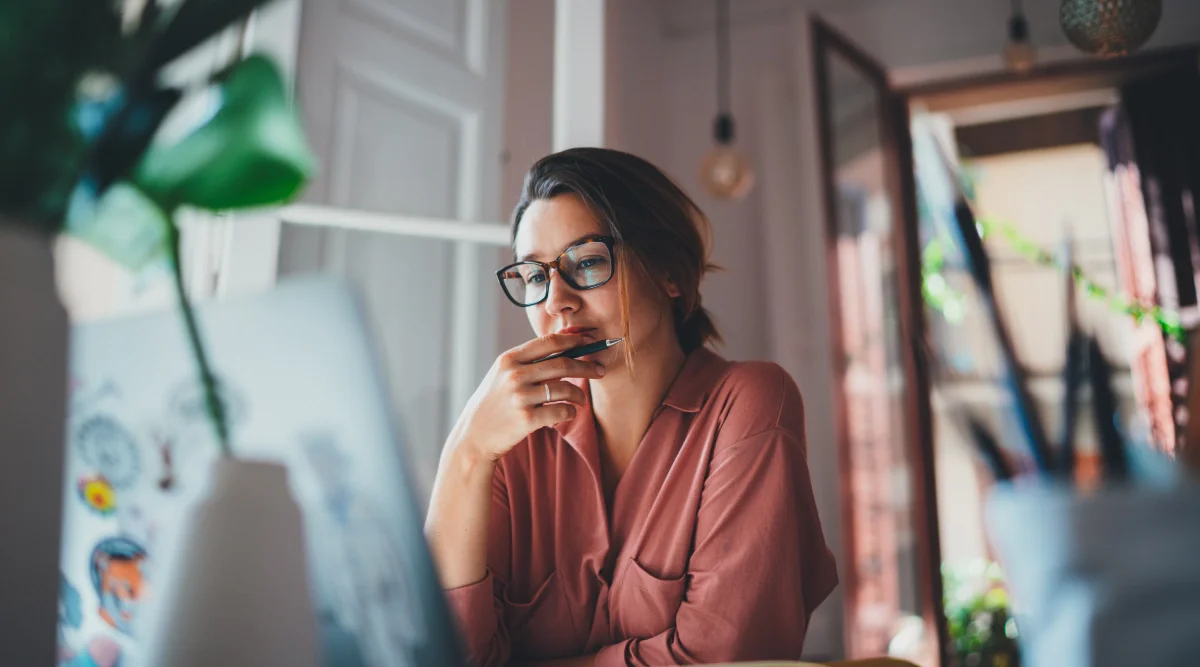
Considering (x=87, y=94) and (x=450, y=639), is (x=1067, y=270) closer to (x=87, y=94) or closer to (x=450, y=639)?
(x=450, y=639)

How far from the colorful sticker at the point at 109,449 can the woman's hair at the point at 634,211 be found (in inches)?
23.3

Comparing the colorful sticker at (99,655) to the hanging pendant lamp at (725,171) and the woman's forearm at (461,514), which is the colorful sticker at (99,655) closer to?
the woman's forearm at (461,514)

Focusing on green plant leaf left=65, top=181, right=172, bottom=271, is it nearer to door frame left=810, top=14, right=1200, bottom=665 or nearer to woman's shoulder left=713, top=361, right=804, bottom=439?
woman's shoulder left=713, top=361, right=804, bottom=439

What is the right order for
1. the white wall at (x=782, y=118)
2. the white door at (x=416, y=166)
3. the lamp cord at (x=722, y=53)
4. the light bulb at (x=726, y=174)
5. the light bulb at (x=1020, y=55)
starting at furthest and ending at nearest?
the lamp cord at (x=722, y=53) → the white wall at (x=782, y=118) → the light bulb at (x=726, y=174) → the light bulb at (x=1020, y=55) → the white door at (x=416, y=166)

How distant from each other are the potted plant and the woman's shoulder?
1.95 ft

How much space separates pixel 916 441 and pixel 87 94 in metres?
2.76

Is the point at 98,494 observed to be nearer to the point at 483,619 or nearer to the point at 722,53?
the point at 483,619

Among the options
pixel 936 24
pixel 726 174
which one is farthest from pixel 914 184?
pixel 726 174

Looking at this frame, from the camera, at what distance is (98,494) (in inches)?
16.1

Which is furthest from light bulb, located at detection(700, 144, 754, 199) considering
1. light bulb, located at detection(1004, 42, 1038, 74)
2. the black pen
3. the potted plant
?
the potted plant

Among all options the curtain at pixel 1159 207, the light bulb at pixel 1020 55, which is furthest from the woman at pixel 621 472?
the curtain at pixel 1159 207

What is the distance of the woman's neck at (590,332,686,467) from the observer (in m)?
0.98

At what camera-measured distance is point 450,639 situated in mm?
323

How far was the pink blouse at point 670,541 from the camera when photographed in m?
0.76
